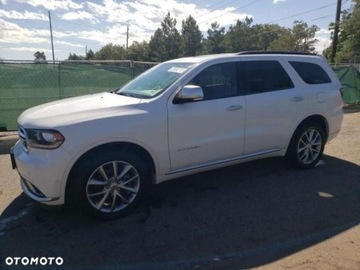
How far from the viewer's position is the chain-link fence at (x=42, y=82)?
7723 millimetres

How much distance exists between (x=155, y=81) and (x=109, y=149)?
1234 millimetres

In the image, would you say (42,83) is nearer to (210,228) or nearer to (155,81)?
(155,81)

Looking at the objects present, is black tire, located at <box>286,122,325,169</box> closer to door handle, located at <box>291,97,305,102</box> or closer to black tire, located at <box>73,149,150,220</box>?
door handle, located at <box>291,97,305,102</box>

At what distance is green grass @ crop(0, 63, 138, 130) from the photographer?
773 cm

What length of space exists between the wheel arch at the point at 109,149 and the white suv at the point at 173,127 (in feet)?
0.04

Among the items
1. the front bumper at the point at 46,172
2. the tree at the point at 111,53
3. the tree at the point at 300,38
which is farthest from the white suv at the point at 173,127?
the tree at the point at 111,53

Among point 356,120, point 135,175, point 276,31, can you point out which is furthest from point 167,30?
point 135,175

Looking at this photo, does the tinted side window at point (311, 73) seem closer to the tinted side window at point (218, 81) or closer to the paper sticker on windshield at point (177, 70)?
the tinted side window at point (218, 81)

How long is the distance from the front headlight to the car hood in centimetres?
6

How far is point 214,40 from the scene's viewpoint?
91.7 metres

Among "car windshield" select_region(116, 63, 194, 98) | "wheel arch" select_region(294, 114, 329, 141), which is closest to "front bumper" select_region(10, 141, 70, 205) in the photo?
"car windshield" select_region(116, 63, 194, 98)

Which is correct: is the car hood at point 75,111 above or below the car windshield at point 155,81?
below

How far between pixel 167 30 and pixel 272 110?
8881 centimetres

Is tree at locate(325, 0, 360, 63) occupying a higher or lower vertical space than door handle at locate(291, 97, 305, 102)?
higher
